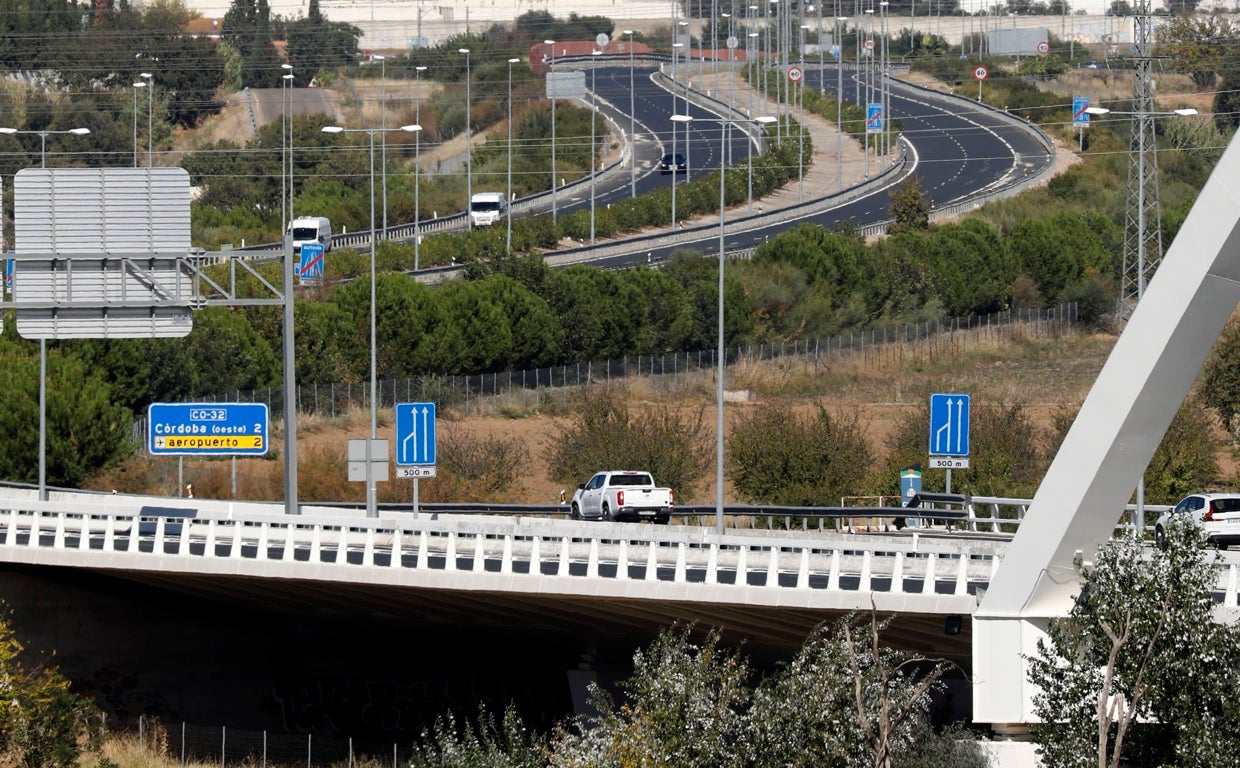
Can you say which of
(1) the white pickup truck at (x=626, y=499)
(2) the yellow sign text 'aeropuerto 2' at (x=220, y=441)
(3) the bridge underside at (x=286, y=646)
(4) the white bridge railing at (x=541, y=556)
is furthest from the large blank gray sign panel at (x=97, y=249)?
(2) the yellow sign text 'aeropuerto 2' at (x=220, y=441)

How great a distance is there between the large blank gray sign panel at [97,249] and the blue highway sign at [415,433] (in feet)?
17.7

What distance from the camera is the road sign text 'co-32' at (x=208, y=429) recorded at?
57438mm

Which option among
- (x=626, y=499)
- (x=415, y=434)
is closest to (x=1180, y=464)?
(x=626, y=499)

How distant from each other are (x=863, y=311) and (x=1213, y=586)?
72831mm

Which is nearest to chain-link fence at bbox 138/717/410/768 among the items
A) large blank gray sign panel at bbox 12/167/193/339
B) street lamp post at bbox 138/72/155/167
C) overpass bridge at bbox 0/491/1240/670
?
overpass bridge at bbox 0/491/1240/670

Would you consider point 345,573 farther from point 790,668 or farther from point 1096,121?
point 1096,121

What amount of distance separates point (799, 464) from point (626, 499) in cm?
1244

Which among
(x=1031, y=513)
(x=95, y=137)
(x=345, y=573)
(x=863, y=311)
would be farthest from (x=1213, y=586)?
(x=95, y=137)

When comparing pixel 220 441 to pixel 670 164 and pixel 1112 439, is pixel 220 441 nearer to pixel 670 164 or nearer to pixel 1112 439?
pixel 1112 439

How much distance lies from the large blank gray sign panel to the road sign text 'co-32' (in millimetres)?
12819

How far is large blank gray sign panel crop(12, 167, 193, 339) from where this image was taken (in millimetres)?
44125

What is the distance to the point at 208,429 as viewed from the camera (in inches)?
2282

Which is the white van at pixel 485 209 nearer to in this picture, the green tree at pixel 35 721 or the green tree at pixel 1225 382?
the green tree at pixel 1225 382

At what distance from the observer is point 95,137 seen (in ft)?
484
